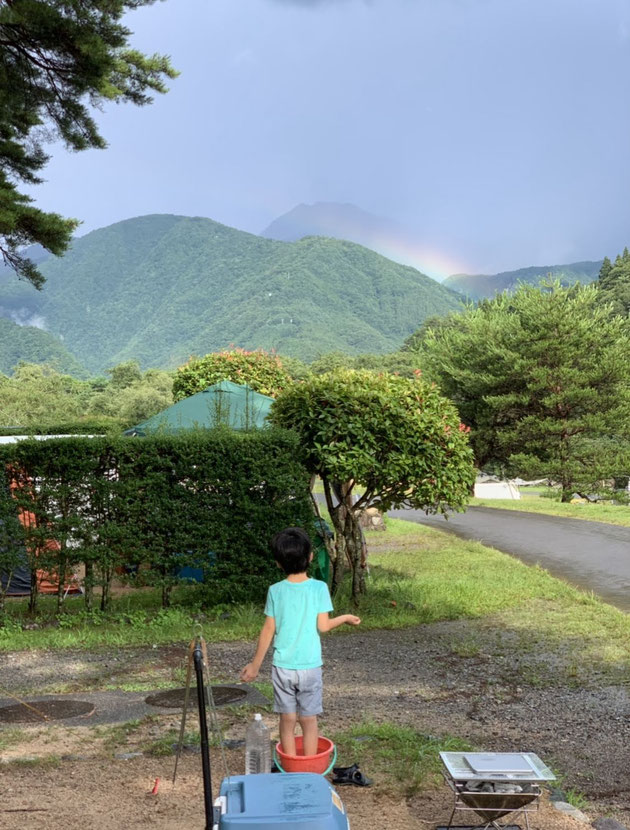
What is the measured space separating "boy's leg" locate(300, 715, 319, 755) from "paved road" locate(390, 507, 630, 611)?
22.0 ft

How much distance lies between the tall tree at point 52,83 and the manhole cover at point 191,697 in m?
7.22

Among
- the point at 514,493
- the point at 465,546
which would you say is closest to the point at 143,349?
the point at 514,493

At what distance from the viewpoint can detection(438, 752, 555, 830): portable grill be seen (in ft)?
12.3

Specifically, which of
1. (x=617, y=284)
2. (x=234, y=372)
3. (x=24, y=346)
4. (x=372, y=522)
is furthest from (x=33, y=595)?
(x=24, y=346)

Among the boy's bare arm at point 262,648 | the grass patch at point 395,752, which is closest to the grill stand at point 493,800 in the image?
the grass patch at point 395,752

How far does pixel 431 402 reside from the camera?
9.96 meters

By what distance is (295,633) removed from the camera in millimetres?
4508

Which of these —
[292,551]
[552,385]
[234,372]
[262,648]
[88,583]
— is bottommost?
[88,583]

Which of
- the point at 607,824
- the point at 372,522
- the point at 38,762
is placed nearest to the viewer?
the point at 607,824

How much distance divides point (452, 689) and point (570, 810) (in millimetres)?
2549

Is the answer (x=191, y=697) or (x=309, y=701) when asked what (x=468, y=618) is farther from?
(x=309, y=701)

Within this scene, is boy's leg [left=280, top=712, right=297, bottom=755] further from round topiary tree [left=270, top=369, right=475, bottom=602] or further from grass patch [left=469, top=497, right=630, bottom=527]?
grass patch [left=469, top=497, right=630, bottom=527]

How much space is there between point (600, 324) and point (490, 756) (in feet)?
105

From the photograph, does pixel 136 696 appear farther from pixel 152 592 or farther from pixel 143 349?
pixel 143 349
